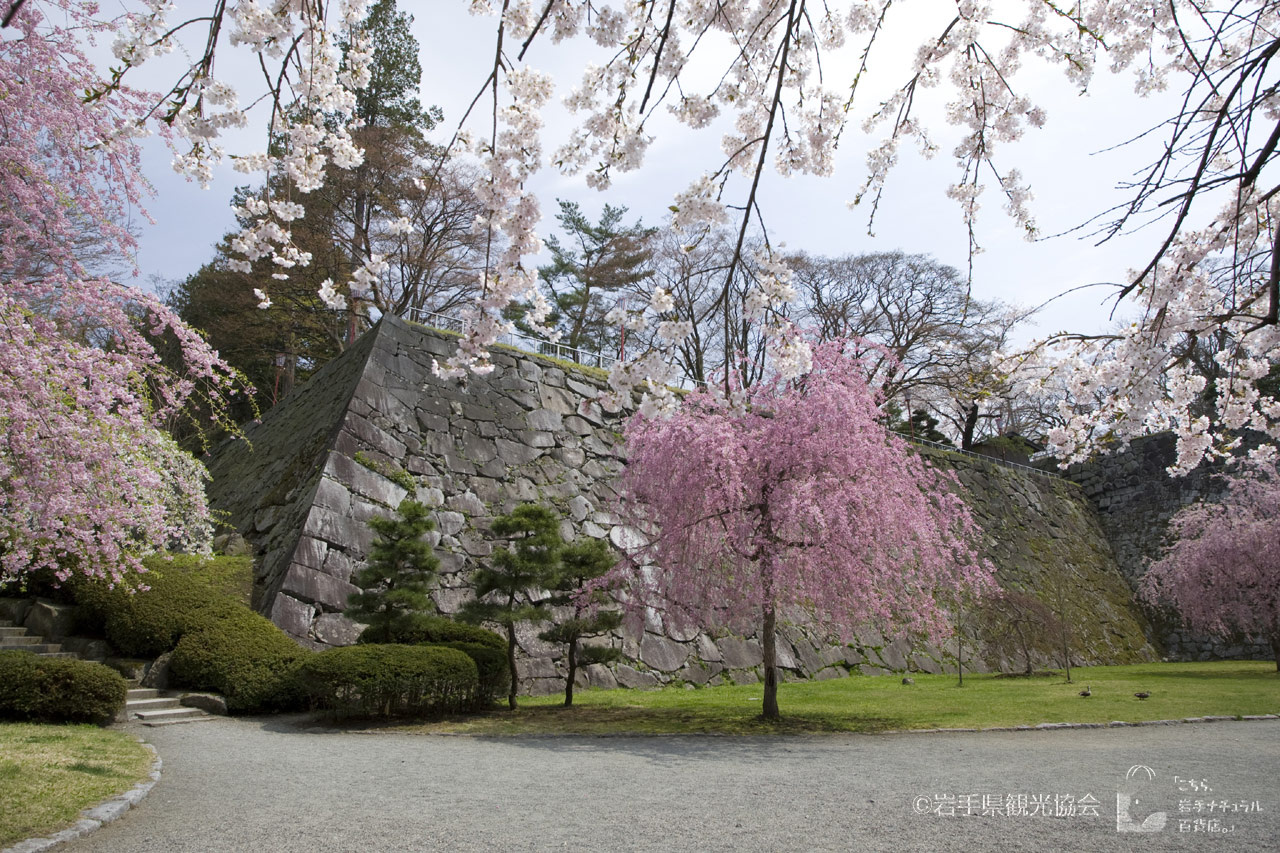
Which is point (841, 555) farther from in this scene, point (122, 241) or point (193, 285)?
point (193, 285)

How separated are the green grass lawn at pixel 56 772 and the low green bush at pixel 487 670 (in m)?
3.56

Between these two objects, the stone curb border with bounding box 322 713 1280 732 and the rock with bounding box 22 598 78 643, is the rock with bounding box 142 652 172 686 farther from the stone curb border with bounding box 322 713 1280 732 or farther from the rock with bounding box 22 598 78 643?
the stone curb border with bounding box 322 713 1280 732

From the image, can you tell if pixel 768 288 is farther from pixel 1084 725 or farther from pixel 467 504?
pixel 467 504

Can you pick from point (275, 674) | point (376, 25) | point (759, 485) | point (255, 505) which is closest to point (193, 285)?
point (376, 25)

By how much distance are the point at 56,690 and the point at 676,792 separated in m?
6.02

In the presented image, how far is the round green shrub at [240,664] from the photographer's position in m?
8.55

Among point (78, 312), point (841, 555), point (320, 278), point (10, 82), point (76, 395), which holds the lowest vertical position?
point (841, 555)

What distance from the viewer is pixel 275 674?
8789mm

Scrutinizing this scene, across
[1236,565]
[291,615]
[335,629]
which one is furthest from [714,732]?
[1236,565]

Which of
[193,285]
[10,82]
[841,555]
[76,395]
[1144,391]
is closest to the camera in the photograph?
[1144,391]

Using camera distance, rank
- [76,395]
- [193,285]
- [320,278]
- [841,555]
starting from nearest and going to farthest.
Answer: [76,395]
[841,555]
[320,278]
[193,285]

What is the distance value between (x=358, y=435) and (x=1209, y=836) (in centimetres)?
1111

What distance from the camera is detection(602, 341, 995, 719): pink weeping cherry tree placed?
335 inches

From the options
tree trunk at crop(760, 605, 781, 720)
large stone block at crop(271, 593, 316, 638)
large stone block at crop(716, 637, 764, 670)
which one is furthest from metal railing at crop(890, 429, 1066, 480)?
large stone block at crop(271, 593, 316, 638)
